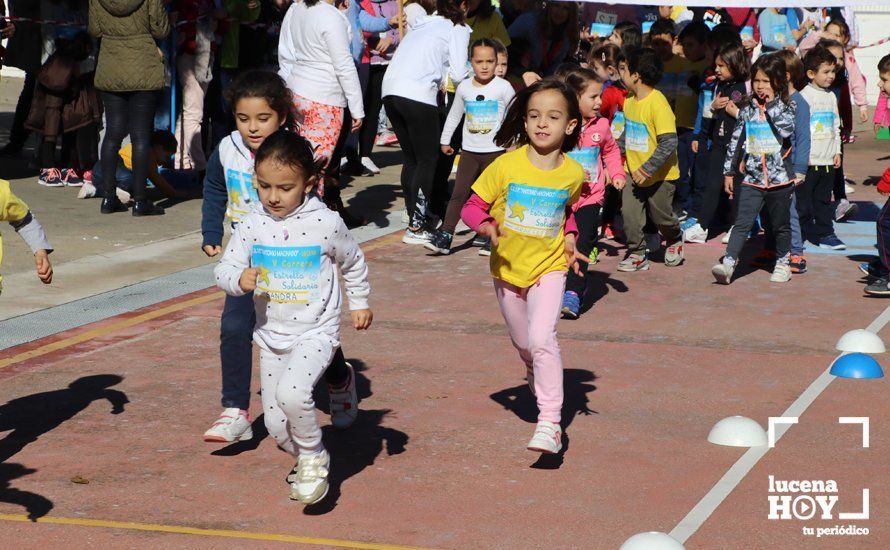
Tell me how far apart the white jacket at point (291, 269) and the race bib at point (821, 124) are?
7206mm

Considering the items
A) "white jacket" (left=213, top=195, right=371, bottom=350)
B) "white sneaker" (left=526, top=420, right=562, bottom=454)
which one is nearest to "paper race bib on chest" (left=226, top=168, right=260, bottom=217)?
"white jacket" (left=213, top=195, right=371, bottom=350)

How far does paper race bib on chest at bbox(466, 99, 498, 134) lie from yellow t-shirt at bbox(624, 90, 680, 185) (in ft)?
3.51

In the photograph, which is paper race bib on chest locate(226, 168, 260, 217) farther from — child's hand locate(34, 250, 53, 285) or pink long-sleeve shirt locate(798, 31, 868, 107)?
pink long-sleeve shirt locate(798, 31, 868, 107)

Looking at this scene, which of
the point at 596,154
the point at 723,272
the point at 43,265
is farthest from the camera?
the point at 723,272

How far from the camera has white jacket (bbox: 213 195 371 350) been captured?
5738mm

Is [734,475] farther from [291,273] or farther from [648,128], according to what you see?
[648,128]

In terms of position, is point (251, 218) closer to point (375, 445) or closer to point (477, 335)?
point (375, 445)

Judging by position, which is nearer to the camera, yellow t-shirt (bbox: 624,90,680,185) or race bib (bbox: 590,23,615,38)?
yellow t-shirt (bbox: 624,90,680,185)

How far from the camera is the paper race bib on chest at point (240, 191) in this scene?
6633mm

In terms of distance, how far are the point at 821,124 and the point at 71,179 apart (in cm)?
738

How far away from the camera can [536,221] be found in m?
6.62

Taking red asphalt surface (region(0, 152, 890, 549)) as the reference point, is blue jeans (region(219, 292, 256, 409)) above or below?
above

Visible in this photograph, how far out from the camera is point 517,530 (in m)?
5.36

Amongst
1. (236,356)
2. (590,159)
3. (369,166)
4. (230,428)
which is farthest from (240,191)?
(369,166)
